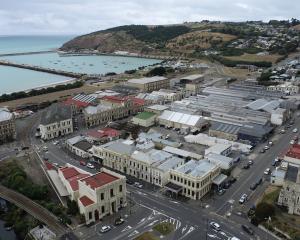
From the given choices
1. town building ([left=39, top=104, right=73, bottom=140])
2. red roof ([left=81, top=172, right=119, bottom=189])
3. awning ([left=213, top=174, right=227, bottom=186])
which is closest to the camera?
red roof ([left=81, top=172, right=119, bottom=189])

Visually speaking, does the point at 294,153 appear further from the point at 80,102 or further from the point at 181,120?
the point at 80,102

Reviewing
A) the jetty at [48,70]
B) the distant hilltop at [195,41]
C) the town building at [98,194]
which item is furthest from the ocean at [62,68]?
the town building at [98,194]

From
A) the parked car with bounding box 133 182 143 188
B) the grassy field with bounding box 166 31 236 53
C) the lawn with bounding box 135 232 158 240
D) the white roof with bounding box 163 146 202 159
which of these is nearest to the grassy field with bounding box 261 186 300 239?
the lawn with bounding box 135 232 158 240

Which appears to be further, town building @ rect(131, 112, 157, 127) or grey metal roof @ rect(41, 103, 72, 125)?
town building @ rect(131, 112, 157, 127)

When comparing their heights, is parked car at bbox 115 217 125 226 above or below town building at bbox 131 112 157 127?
below

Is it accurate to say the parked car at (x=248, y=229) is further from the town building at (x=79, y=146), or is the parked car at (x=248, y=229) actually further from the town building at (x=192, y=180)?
the town building at (x=79, y=146)

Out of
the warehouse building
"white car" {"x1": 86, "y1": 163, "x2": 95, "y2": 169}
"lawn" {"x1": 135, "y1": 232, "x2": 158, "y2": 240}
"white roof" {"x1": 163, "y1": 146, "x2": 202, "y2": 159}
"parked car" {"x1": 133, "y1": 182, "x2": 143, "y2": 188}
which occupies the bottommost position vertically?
"lawn" {"x1": 135, "y1": 232, "x2": 158, "y2": 240}

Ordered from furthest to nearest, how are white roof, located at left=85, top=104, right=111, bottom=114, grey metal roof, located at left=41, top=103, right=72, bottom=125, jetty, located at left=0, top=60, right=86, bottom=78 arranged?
jetty, located at left=0, top=60, right=86, bottom=78, white roof, located at left=85, top=104, right=111, bottom=114, grey metal roof, located at left=41, top=103, right=72, bottom=125

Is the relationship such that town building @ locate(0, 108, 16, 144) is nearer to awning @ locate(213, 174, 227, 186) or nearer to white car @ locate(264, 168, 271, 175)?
awning @ locate(213, 174, 227, 186)
